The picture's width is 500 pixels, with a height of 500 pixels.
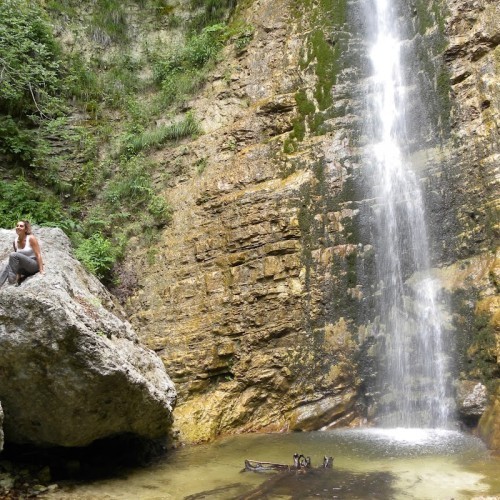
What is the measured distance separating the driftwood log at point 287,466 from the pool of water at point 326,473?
11cm

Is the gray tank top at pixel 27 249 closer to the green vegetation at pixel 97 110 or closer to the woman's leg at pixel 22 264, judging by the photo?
the woman's leg at pixel 22 264

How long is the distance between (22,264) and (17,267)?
0.07 metres

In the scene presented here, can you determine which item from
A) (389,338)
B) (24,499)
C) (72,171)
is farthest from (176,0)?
(24,499)

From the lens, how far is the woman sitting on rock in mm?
6492

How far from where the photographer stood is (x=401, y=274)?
35.5 ft

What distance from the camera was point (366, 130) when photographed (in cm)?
1249

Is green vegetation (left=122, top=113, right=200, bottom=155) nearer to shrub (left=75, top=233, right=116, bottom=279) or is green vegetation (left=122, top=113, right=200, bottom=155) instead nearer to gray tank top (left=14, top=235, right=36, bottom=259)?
shrub (left=75, top=233, right=116, bottom=279)

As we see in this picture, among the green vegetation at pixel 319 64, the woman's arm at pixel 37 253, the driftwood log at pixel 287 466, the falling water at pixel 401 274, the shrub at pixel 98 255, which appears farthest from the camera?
the green vegetation at pixel 319 64

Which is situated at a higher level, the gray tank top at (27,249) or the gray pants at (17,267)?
the gray tank top at (27,249)

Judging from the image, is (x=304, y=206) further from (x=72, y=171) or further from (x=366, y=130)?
(x=72, y=171)

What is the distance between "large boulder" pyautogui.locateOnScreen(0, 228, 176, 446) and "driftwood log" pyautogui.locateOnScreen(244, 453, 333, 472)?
154 cm

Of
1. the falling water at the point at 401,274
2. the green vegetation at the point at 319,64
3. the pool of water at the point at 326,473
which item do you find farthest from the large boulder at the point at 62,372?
the green vegetation at the point at 319,64

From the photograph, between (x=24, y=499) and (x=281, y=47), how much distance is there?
40.9ft

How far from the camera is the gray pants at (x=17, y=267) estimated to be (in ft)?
21.3
